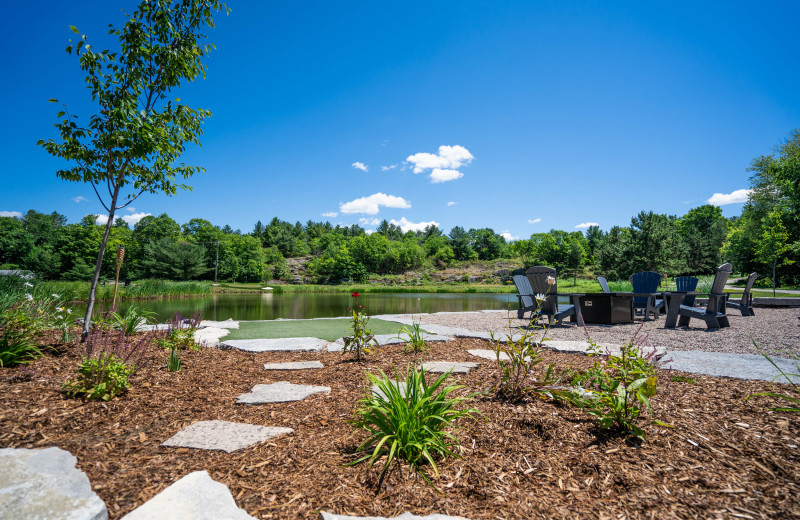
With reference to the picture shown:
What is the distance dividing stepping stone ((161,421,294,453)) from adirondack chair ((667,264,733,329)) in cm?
739

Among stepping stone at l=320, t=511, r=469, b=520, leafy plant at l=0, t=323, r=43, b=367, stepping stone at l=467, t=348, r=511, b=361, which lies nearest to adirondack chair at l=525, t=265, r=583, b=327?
stepping stone at l=467, t=348, r=511, b=361

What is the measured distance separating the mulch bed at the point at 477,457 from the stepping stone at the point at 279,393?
9cm

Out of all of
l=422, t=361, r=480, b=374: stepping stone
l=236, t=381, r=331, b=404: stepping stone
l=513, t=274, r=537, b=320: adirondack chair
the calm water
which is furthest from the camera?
the calm water

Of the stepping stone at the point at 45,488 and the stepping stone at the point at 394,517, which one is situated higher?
the stepping stone at the point at 45,488

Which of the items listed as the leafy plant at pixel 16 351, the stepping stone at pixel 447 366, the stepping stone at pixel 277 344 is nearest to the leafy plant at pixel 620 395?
the stepping stone at pixel 447 366

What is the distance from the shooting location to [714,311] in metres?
6.39

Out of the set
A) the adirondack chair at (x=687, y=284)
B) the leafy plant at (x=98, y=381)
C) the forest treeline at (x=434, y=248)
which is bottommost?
the leafy plant at (x=98, y=381)

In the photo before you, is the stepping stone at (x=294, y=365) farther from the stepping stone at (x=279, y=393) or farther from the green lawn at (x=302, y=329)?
the green lawn at (x=302, y=329)

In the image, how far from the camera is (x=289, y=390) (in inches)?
109

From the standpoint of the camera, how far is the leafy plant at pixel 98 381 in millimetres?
2340

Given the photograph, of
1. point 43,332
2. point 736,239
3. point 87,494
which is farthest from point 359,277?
point 87,494

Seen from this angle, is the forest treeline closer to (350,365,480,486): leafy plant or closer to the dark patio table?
the dark patio table

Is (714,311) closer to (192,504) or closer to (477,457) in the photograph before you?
(477,457)

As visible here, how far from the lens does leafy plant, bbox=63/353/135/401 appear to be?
2340 millimetres
